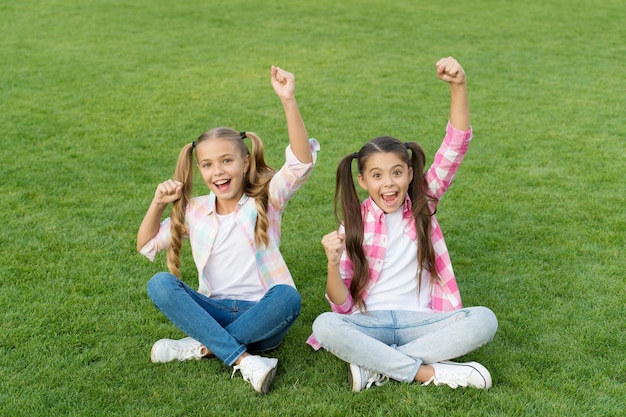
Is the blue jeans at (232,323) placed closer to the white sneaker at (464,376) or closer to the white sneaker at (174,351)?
the white sneaker at (174,351)

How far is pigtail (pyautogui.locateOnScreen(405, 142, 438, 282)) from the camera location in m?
3.89

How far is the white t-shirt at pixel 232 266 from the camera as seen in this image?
399 cm

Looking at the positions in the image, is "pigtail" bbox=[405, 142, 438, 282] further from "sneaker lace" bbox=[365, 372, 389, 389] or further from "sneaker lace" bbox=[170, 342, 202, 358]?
"sneaker lace" bbox=[170, 342, 202, 358]

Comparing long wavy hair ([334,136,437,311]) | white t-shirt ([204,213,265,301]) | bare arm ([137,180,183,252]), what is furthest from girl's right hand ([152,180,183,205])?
long wavy hair ([334,136,437,311])

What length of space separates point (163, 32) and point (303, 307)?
31.6ft

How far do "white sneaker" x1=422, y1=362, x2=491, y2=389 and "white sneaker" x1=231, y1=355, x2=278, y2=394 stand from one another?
69 cm

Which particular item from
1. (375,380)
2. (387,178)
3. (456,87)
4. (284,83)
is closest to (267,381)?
(375,380)

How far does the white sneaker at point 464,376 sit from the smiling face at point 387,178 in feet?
2.65

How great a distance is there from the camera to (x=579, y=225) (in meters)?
5.62

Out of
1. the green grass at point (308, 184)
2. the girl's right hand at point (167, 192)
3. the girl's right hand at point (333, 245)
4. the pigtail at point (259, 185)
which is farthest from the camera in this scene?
the pigtail at point (259, 185)

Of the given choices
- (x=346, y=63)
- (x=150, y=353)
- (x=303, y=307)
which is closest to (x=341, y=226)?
(x=303, y=307)

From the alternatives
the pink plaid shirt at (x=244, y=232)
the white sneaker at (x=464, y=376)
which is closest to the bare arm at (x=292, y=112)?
the pink plaid shirt at (x=244, y=232)

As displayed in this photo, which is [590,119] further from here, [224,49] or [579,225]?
[224,49]

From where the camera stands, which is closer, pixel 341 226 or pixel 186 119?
pixel 341 226
